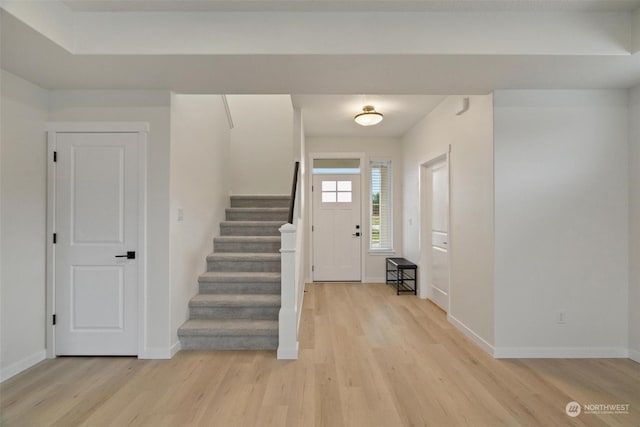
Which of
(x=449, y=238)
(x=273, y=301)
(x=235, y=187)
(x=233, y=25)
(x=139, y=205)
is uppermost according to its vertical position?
(x=233, y=25)

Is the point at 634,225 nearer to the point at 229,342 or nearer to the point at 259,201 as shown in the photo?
the point at 229,342

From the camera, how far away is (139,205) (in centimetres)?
274

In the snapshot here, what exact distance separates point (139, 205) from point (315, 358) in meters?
2.10

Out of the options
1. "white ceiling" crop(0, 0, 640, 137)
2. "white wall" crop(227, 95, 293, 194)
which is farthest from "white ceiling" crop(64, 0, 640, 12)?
"white wall" crop(227, 95, 293, 194)

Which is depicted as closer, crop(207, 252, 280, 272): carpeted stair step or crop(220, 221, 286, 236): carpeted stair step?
crop(207, 252, 280, 272): carpeted stair step

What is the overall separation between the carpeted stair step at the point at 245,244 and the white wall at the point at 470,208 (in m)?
2.16

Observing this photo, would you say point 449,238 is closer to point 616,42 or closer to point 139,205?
point 616,42

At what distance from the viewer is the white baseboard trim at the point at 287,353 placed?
106 inches

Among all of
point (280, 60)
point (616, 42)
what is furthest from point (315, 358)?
point (616, 42)

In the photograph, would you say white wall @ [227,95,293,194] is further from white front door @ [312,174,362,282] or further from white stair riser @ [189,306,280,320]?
white stair riser @ [189,306,280,320]

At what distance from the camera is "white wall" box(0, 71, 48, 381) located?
7.79 ft

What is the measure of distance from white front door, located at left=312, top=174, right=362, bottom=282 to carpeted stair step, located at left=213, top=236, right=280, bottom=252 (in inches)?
71.1

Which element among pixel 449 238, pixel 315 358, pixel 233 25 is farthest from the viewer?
pixel 449 238

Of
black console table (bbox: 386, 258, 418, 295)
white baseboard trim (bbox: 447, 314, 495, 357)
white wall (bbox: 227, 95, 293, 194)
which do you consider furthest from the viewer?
white wall (bbox: 227, 95, 293, 194)
